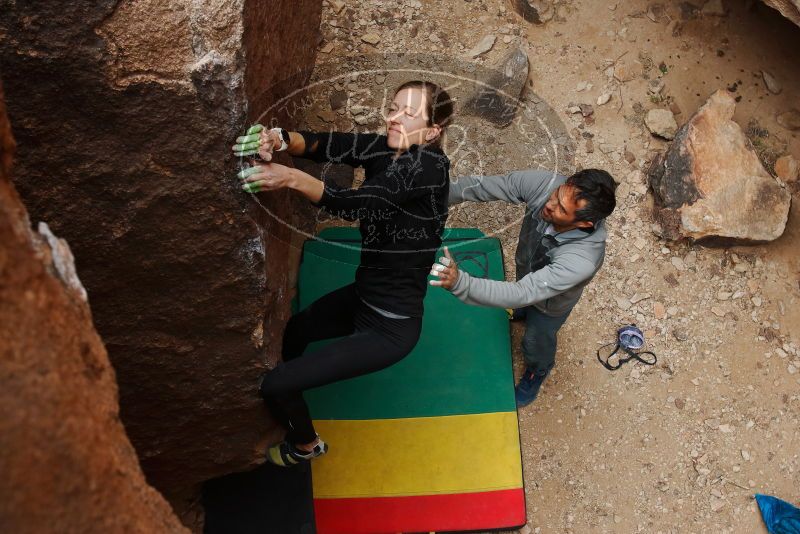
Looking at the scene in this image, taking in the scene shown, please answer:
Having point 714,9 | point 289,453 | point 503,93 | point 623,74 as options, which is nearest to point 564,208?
point 289,453

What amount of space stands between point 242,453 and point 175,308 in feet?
2.67

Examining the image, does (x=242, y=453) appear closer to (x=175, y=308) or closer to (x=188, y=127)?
(x=175, y=308)

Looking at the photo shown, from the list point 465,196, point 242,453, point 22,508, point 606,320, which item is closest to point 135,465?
point 22,508

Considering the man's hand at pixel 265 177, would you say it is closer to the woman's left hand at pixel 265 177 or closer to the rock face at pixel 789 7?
the woman's left hand at pixel 265 177

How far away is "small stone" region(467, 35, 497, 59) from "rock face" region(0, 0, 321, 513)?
5.26ft

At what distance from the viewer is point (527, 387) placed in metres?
3.73

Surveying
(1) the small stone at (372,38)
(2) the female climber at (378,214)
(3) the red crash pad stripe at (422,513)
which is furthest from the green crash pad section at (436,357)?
(1) the small stone at (372,38)

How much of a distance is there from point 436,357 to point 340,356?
3.36ft

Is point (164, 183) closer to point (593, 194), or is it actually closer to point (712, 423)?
point (593, 194)

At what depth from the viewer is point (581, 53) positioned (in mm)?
4426

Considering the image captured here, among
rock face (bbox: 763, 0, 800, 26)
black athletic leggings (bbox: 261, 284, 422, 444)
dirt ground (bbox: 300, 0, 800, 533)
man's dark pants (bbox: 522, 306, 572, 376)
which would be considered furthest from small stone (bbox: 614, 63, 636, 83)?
black athletic leggings (bbox: 261, 284, 422, 444)

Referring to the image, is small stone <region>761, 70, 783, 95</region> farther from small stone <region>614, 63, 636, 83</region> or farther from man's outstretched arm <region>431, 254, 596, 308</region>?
man's outstretched arm <region>431, 254, 596, 308</region>

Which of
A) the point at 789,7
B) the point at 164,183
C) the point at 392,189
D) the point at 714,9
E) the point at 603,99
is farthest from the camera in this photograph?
the point at 714,9

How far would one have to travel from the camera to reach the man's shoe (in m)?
3.68
